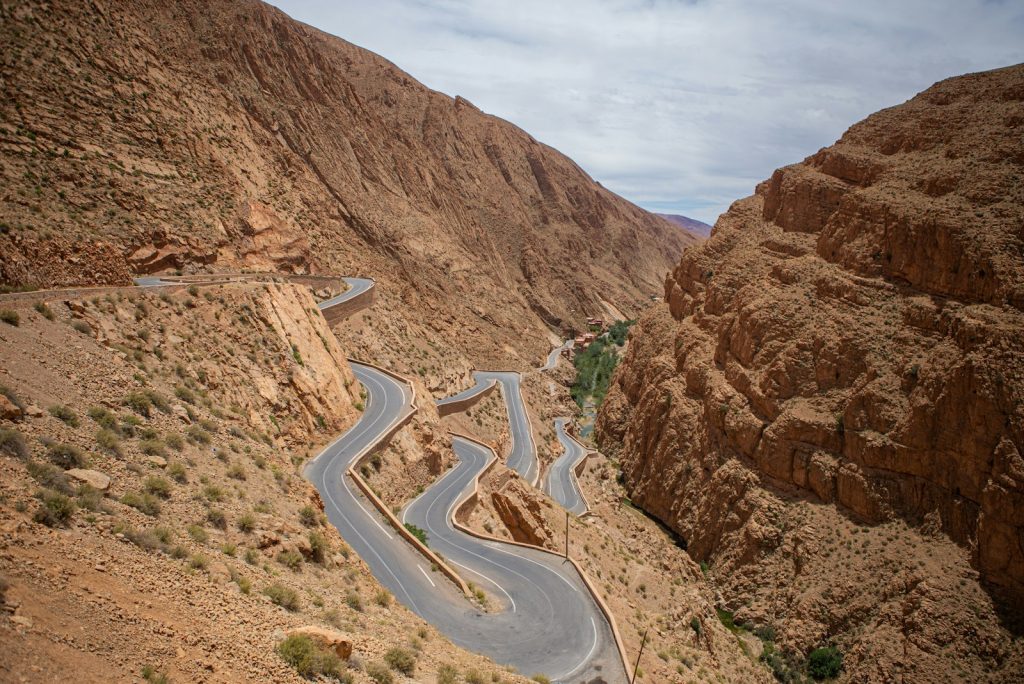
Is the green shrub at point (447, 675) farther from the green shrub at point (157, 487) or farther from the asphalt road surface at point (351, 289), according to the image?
the asphalt road surface at point (351, 289)

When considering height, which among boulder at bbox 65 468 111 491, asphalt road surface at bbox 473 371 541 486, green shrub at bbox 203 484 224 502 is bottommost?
asphalt road surface at bbox 473 371 541 486

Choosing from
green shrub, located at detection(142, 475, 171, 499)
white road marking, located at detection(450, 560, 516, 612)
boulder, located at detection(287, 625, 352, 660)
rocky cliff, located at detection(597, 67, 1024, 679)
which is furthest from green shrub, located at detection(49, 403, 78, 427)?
rocky cliff, located at detection(597, 67, 1024, 679)

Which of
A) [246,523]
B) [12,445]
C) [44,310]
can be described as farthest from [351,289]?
[12,445]

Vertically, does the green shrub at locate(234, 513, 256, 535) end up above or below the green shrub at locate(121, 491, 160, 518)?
below

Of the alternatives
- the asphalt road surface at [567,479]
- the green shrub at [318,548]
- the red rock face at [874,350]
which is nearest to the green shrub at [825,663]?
the red rock face at [874,350]

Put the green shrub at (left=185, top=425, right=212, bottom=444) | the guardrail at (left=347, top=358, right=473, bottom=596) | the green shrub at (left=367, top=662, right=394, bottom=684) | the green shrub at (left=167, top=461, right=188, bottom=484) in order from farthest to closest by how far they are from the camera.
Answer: the guardrail at (left=347, top=358, right=473, bottom=596), the green shrub at (left=185, top=425, right=212, bottom=444), the green shrub at (left=167, top=461, right=188, bottom=484), the green shrub at (left=367, top=662, right=394, bottom=684)

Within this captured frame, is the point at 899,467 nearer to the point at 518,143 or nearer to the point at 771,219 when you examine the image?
the point at 771,219

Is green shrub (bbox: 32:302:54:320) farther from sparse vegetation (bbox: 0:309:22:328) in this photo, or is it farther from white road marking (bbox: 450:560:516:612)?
white road marking (bbox: 450:560:516:612)

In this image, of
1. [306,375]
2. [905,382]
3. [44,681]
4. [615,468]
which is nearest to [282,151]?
[306,375]
